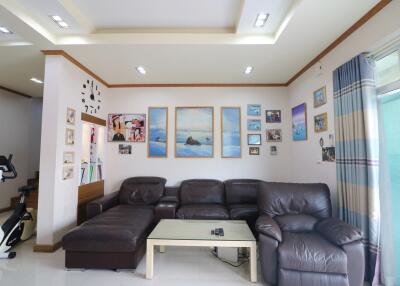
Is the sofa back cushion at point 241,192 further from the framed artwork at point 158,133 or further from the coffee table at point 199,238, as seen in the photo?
the framed artwork at point 158,133

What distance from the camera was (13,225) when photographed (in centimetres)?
302

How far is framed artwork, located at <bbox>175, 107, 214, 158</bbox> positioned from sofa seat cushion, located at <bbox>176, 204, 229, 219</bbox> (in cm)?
116

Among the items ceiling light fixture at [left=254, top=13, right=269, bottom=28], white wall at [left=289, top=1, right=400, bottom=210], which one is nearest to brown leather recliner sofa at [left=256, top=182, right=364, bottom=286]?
white wall at [left=289, top=1, right=400, bottom=210]

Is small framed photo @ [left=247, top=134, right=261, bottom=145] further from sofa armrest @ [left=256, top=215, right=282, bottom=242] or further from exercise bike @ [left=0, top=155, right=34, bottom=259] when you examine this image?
exercise bike @ [left=0, top=155, right=34, bottom=259]

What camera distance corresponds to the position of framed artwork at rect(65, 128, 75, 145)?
324cm

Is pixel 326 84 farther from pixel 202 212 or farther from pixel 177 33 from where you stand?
pixel 202 212

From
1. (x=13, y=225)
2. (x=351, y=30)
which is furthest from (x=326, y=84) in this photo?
(x=13, y=225)

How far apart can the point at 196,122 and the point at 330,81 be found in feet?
7.81

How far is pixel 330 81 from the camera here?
9.91 feet

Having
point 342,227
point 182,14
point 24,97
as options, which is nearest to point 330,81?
point 342,227

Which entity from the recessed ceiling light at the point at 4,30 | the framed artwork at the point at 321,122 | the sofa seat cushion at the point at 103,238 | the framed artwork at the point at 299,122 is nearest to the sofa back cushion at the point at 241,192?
the framed artwork at the point at 299,122

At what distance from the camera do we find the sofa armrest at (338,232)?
2104 mm

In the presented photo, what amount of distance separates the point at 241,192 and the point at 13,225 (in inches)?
137

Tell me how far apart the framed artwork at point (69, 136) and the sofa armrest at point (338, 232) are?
141 inches
